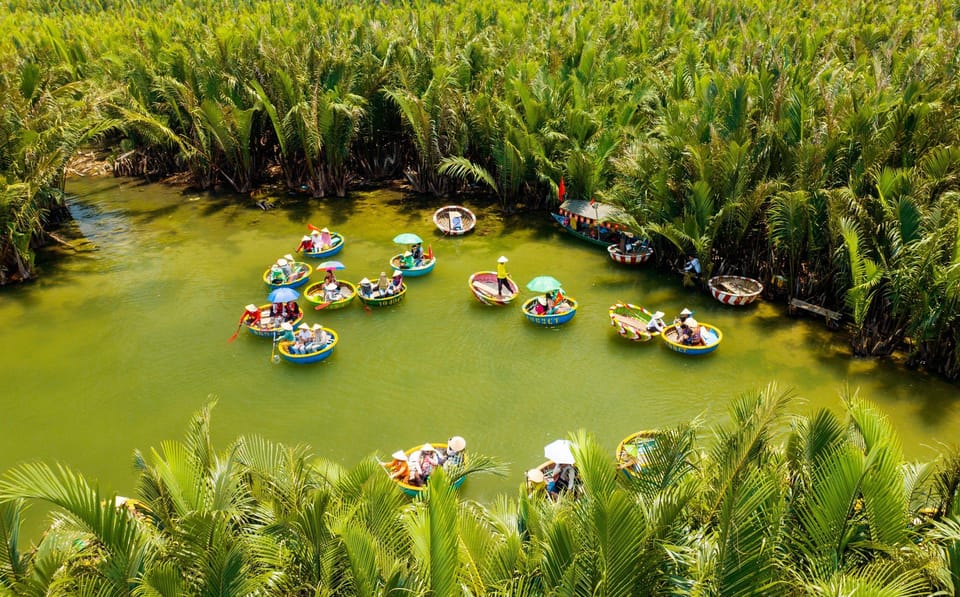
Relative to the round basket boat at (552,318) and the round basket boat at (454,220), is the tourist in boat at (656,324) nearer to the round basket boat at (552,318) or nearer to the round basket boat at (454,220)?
the round basket boat at (552,318)

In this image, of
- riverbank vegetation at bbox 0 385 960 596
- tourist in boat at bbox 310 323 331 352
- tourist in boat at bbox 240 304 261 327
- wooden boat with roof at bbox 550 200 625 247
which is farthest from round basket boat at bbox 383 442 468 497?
wooden boat with roof at bbox 550 200 625 247

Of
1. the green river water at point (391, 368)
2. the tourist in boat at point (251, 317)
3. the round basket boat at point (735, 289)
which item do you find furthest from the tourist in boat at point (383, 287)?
the round basket boat at point (735, 289)

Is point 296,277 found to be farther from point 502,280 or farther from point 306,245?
point 502,280

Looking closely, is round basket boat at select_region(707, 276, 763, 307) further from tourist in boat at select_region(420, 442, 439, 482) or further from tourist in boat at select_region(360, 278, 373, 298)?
tourist in boat at select_region(420, 442, 439, 482)

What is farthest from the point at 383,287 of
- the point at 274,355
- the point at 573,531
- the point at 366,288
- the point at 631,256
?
the point at 573,531

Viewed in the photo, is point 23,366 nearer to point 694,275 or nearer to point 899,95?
point 694,275

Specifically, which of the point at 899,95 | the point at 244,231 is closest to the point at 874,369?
the point at 899,95
